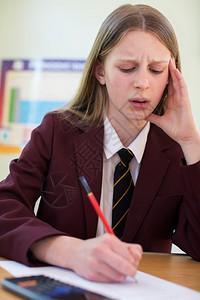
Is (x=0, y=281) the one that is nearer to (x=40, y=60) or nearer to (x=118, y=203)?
(x=118, y=203)

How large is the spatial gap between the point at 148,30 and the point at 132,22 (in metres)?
0.07

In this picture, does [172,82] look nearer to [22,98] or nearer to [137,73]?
[137,73]

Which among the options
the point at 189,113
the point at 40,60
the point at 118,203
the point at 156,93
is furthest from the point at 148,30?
the point at 40,60

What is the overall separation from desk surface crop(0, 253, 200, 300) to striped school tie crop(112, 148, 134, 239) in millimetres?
184

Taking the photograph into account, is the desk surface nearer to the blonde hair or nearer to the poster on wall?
the blonde hair

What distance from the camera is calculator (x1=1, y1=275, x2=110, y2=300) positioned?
0.68m

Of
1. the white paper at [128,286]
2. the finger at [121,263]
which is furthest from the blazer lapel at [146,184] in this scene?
the finger at [121,263]

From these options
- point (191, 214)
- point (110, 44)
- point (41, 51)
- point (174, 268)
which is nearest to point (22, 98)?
point (41, 51)

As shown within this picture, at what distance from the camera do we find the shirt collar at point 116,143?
147 centimetres

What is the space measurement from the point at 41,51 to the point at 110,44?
2.36 meters

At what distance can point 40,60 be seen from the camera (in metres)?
3.69

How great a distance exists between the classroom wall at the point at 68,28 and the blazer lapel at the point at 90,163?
7.13ft

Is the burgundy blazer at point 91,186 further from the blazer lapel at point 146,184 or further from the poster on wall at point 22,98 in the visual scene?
the poster on wall at point 22,98

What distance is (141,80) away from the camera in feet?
4.32
